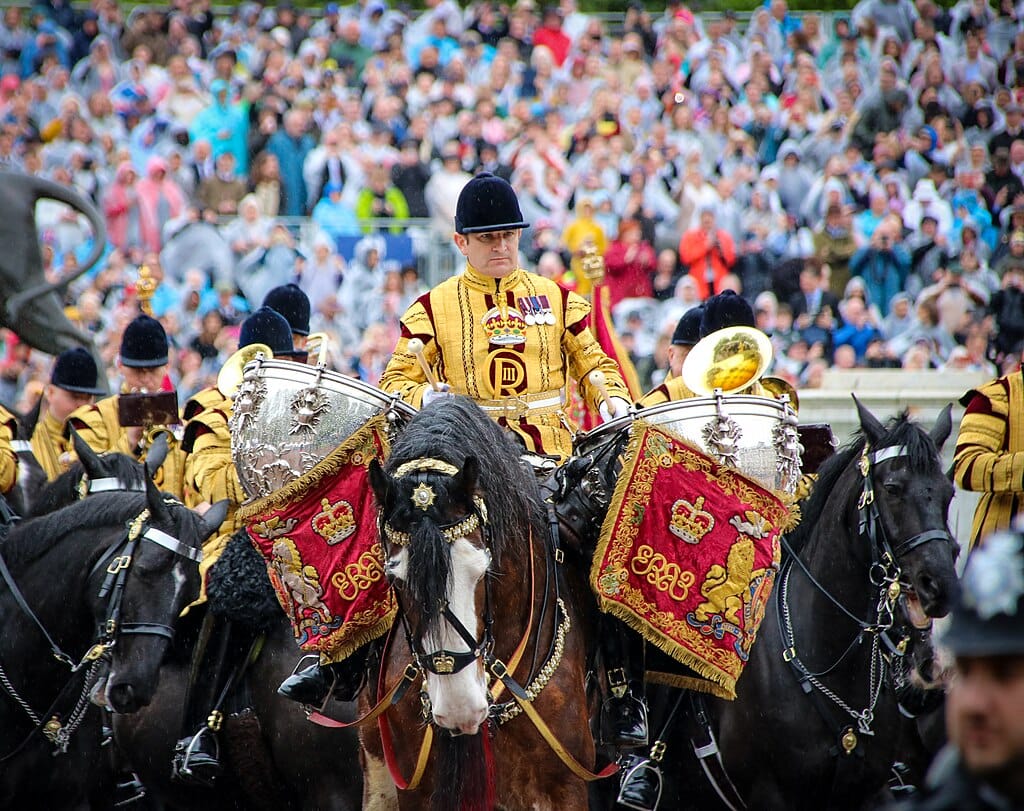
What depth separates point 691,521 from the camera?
6277mm

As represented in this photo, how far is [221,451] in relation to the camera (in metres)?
7.94

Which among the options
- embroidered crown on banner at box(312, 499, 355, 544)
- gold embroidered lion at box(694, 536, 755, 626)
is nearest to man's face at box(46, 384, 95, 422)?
embroidered crown on banner at box(312, 499, 355, 544)

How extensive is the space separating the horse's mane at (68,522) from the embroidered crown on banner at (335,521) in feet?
4.35

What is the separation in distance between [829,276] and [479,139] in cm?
504

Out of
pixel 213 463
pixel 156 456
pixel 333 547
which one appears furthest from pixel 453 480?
pixel 213 463

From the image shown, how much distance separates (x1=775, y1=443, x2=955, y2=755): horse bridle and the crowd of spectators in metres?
7.72

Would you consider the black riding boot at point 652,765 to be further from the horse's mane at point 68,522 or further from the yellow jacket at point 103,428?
the yellow jacket at point 103,428

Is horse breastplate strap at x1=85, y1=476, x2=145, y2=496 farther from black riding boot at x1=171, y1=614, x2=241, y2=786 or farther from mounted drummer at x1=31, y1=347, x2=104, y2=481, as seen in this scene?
mounted drummer at x1=31, y1=347, x2=104, y2=481

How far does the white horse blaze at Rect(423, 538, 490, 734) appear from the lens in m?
5.09

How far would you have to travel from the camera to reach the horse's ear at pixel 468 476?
17.4 feet

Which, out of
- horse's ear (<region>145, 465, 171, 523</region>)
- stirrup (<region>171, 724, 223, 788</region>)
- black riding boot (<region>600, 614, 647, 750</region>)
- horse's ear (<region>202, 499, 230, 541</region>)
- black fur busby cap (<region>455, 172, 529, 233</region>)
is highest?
black fur busby cap (<region>455, 172, 529, 233</region>)

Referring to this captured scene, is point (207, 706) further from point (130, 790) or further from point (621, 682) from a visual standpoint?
point (621, 682)

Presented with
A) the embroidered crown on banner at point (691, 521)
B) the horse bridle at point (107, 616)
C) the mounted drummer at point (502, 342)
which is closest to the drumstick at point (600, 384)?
the mounted drummer at point (502, 342)

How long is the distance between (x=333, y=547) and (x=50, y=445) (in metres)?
4.45
